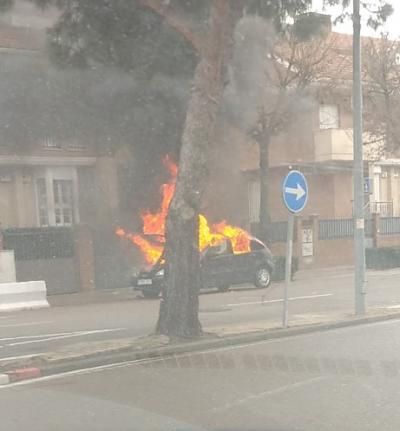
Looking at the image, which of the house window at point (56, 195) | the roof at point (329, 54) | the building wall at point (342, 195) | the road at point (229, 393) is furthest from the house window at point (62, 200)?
the road at point (229, 393)

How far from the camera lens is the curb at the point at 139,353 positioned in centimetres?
791

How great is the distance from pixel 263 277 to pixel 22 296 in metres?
6.77

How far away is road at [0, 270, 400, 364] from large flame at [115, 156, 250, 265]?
4.56ft

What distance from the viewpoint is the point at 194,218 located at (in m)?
9.77

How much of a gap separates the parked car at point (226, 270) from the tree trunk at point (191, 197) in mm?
7865

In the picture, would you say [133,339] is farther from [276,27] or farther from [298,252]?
[298,252]

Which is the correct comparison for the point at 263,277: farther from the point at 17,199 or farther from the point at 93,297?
the point at 17,199

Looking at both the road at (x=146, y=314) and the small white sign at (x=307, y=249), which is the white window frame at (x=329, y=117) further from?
the road at (x=146, y=314)

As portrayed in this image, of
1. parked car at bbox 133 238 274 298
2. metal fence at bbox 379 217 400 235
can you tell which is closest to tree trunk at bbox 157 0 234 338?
parked car at bbox 133 238 274 298

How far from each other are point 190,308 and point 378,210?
25.1 metres

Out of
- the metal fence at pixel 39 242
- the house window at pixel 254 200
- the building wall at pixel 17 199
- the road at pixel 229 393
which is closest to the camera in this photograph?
the road at pixel 229 393

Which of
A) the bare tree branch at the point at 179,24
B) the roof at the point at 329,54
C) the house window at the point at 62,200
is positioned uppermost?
the roof at the point at 329,54

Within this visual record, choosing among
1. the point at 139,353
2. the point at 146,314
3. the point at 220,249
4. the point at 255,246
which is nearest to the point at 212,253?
the point at 220,249

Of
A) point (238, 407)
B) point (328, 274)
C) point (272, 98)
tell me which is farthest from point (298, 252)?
point (238, 407)
